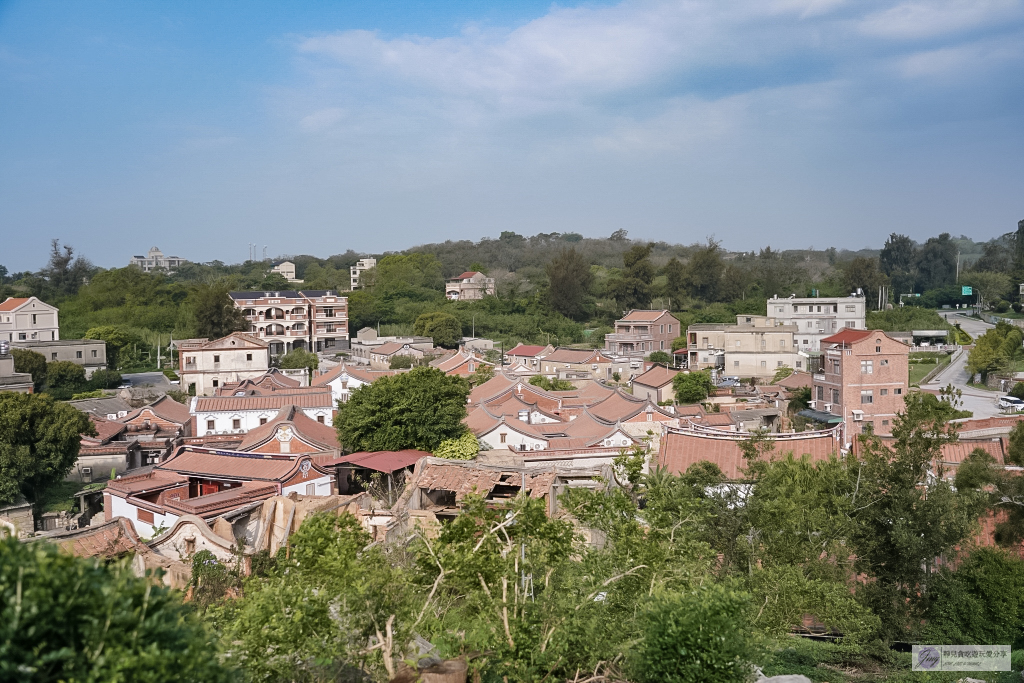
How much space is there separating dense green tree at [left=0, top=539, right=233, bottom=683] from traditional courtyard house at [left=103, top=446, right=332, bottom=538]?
8.62 m

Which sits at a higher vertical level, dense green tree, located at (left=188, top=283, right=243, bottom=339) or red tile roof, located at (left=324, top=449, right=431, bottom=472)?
dense green tree, located at (left=188, top=283, right=243, bottom=339)

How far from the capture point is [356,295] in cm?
5234

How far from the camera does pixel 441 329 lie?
43781 millimetres

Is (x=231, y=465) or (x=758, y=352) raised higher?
(x=758, y=352)

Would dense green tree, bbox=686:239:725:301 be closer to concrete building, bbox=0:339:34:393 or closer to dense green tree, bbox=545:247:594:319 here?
dense green tree, bbox=545:247:594:319

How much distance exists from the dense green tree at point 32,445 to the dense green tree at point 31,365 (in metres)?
12.8

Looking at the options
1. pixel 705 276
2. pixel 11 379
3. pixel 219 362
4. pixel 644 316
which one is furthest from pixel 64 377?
pixel 705 276

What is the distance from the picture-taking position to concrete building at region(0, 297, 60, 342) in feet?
128

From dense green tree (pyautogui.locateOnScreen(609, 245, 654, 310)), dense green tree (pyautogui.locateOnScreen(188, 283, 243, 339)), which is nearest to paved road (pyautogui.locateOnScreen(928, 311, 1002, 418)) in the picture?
dense green tree (pyautogui.locateOnScreen(609, 245, 654, 310))

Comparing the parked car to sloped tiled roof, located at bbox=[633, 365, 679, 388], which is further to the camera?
sloped tiled roof, located at bbox=[633, 365, 679, 388]

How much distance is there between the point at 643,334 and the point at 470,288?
1682 cm

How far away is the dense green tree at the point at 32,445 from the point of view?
1630 centimetres

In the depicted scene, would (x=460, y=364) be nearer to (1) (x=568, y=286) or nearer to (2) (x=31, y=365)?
(2) (x=31, y=365)

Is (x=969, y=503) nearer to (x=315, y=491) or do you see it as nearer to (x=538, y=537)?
(x=538, y=537)
